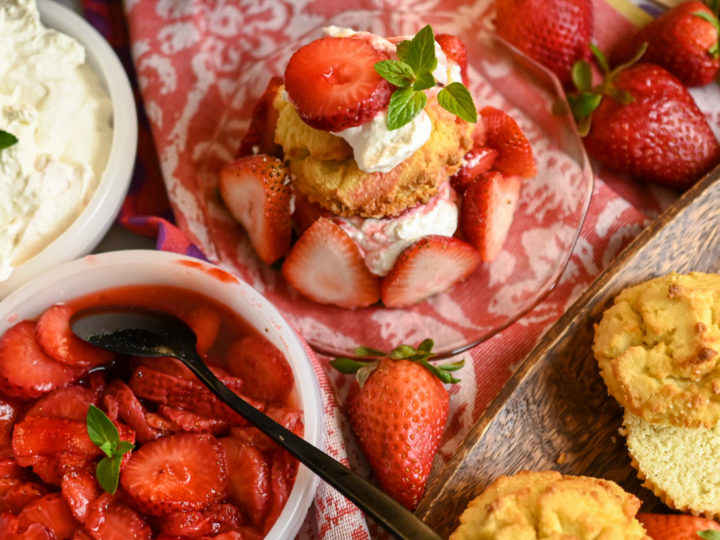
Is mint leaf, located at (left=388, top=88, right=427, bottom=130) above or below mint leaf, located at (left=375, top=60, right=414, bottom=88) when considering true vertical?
below

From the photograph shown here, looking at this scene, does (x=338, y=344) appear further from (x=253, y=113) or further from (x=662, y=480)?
(x=662, y=480)

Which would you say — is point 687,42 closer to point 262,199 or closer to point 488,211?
point 488,211

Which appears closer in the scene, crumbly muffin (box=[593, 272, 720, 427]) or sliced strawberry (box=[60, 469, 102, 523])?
sliced strawberry (box=[60, 469, 102, 523])

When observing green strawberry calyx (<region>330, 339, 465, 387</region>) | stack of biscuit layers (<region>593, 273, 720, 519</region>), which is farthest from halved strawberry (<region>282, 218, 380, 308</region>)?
stack of biscuit layers (<region>593, 273, 720, 519</region>)

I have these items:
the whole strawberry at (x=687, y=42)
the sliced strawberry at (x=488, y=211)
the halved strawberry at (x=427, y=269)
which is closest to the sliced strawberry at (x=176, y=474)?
the halved strawberry at (x=427, y=269)

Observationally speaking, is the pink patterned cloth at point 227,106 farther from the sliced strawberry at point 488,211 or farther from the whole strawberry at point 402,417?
the sliced strawberry at point 488,211

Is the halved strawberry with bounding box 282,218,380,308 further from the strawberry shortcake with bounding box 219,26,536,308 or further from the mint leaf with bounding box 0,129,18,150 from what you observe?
the mint leaf with bounding box 0,129,18,150
